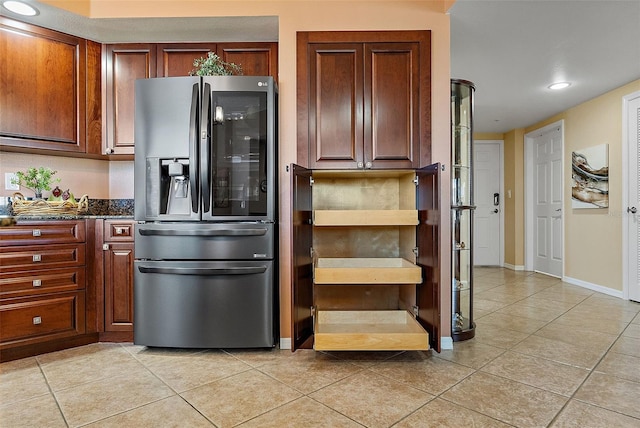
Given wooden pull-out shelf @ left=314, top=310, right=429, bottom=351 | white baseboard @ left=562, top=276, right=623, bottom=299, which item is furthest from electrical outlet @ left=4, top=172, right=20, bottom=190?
white baseboard @ left=562, top=276, right=623, bottom=299

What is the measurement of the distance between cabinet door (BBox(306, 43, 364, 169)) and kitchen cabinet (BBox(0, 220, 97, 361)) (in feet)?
5.74

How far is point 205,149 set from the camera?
2.26 metres

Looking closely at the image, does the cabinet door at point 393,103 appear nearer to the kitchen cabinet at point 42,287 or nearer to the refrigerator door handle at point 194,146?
the refrigerator door handle at point 194,146

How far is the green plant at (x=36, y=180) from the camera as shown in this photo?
100 inches

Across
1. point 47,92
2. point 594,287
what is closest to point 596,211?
point 594,287

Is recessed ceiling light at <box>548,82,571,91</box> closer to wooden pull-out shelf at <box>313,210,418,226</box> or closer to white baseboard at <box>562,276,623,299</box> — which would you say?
white baseboard at <box>562,276,623,299</box>

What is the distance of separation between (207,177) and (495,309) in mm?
2869

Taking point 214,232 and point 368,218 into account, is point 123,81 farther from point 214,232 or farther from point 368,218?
point 368,218

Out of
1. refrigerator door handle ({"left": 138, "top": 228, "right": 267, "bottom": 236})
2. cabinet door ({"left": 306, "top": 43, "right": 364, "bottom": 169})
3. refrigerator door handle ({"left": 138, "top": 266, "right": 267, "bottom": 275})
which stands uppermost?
cabinet door ({"left": 306, "top": 43, "right": 364, "bottom": 169})

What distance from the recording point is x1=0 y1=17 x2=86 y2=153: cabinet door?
242 centimetres

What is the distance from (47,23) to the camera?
2500mm

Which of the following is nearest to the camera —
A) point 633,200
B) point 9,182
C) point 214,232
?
point 214,232

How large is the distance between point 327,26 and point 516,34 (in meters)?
1.50

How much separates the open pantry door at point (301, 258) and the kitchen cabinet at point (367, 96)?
274 mm
